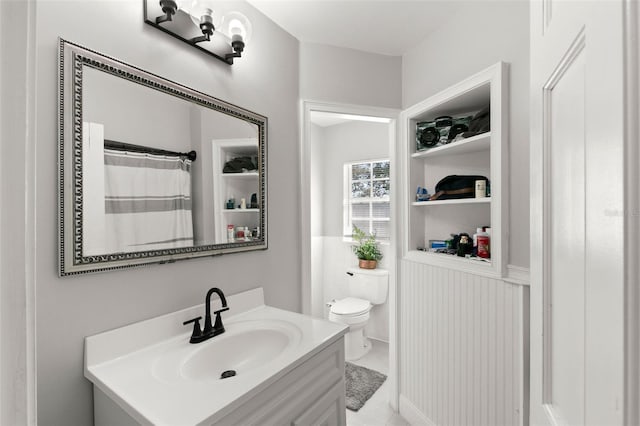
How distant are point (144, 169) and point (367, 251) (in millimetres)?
2306

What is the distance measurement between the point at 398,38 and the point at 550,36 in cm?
146

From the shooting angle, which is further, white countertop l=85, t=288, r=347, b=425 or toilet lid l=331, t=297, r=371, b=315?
toilet lid l=331, t=297, r=371, b=315

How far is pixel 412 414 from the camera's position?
191 cm

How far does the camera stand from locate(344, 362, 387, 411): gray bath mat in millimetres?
2111

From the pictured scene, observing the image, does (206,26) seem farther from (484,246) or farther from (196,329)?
(484,246)

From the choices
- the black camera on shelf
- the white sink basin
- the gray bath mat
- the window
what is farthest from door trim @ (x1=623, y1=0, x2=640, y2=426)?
the window

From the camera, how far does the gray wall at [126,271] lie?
33.5 inches

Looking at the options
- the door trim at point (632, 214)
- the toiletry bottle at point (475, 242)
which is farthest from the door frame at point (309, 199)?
the door trim at point (632, 214)

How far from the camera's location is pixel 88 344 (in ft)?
3.01

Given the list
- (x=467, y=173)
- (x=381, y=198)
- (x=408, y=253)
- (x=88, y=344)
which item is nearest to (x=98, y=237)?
(x=88, y=344)

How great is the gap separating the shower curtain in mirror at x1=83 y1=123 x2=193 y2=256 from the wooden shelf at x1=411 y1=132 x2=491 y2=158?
133 cm

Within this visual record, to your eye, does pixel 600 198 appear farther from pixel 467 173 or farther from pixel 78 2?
pixel 467 173

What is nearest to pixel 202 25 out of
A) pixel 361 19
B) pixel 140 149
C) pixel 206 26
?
pixel 206 26

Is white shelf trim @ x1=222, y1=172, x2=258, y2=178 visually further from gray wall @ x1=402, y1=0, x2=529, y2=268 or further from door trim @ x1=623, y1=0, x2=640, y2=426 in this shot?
door trim @ x1=623, y1=0, x2=640, y2=426
